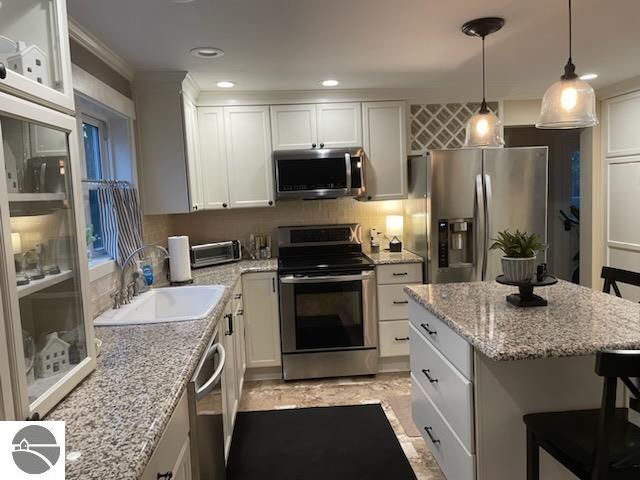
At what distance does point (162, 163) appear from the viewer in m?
3.07

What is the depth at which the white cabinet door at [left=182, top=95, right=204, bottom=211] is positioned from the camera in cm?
312

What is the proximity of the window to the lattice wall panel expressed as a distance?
2436 millimetres

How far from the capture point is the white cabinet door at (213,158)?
3.62 m

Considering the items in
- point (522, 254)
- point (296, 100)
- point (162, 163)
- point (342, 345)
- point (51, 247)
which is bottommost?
point (342, 345)

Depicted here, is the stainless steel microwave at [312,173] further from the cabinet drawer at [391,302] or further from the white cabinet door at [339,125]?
the cabinet drawer at [391,302]

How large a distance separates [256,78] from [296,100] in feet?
1.78

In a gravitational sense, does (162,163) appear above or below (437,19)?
below

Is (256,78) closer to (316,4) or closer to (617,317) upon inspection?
(316,4)

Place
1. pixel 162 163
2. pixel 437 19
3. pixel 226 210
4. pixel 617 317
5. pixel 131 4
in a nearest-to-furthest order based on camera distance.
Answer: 1. pixel 617 317
2. pixel 131 4
3. pixel 437 19
4. pixel 162 163
5. pixel 226 210

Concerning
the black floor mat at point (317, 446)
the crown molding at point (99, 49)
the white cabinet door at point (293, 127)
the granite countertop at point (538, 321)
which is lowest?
the black floor mat at point (317, 446)

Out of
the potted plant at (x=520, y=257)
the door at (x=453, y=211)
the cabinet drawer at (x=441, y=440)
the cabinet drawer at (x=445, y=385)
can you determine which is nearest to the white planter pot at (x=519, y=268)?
the potted plant at (x=520, y=257)

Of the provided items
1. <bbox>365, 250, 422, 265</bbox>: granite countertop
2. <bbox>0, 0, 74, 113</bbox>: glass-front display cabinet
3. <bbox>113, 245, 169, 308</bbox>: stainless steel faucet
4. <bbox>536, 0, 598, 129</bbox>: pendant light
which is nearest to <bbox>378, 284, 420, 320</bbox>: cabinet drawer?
<bbox>365, 250, 422, 265</bbox>: granite countertop

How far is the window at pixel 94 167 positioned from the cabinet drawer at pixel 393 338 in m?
2.09

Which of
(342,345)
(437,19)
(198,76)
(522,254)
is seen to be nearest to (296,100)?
(198,76)
